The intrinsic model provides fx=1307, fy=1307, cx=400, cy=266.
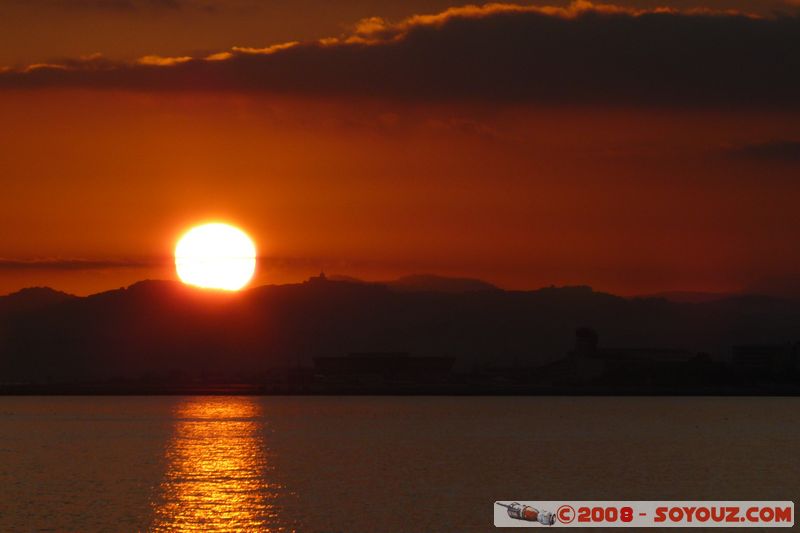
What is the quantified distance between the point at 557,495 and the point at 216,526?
2173cm

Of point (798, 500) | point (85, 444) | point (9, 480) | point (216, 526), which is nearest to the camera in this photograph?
point (216, 526)

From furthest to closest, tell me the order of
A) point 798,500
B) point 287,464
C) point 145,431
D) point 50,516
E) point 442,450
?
point 145,431
point 442,450
point 287,464
point 798,500
point 50,516

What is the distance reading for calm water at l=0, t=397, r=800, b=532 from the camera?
58688 mm

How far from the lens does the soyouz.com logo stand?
2206 inches

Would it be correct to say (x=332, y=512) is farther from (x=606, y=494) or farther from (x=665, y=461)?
(x=665, y=461)

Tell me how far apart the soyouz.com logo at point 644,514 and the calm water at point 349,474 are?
6.34 ft

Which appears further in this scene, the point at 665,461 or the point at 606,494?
the point at 665,461

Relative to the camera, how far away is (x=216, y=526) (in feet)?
176

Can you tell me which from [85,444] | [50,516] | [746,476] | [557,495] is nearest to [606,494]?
[557,495]

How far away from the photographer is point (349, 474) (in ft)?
263

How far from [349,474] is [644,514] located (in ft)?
81.5

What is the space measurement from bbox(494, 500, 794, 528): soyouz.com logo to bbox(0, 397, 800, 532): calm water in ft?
6.34

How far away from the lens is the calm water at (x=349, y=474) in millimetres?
58688

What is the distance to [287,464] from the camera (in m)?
88.8
